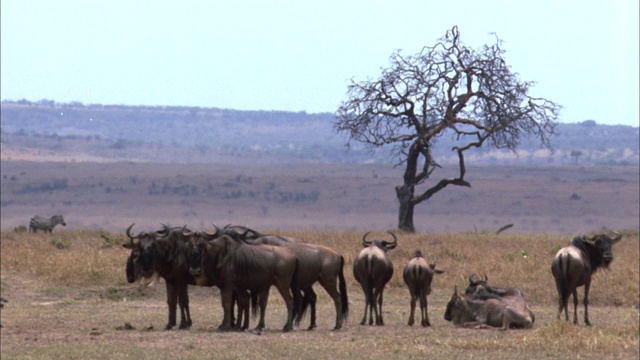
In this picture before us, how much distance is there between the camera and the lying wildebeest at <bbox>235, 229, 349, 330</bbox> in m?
18.7

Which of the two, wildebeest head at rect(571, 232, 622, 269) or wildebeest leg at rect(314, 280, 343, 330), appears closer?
wildebeest leg at rect(314, 280, 343, 330)

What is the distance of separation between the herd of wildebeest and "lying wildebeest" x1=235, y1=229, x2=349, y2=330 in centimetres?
1

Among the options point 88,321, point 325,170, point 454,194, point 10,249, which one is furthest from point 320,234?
point 325,170

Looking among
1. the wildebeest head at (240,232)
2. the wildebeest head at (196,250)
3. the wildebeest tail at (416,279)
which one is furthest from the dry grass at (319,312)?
the wildebeest head at (240,232)

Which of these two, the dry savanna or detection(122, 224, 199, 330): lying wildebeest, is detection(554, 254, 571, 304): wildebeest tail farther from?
detection(122, 224, 199, 330): lying wildebeest

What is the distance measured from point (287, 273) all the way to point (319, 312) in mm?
2921

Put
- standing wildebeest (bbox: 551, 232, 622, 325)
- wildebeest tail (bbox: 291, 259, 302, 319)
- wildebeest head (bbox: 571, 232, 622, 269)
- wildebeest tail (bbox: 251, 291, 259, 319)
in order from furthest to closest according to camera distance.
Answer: wildebeest head (bbox: 571, 232, 622, 269) → standing wildebeest (bbox: 551, 232, 622, 325) → wildebeest tail (bbox: 251, 291, 259, 319) → wildebeest tail (bbox: 291, 259, 302, 319)

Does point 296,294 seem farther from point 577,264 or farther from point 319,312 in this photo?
point 577,264

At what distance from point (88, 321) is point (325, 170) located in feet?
292

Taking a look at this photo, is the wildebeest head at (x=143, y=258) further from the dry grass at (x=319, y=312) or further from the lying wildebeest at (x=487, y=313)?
the lying wildebeest at (x=487, y=313)

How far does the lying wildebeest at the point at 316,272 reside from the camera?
61.4 ft

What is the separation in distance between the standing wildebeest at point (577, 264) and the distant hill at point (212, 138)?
100005mm

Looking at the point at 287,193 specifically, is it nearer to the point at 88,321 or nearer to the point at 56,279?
the point at 56,279

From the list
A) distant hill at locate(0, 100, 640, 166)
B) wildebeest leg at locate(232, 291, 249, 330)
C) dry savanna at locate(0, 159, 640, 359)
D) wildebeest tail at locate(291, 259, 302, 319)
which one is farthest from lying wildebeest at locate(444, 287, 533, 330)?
distant hill at locate(0, 100, 640, 166)
